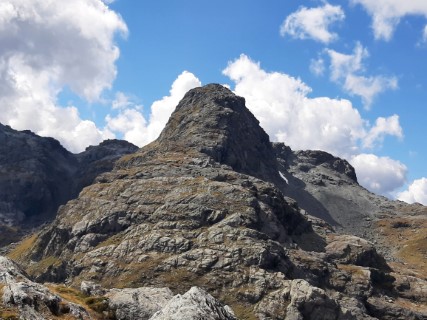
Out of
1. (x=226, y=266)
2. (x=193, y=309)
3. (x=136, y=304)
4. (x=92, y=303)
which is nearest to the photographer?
(x=193, y=309)

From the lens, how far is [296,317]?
133 m

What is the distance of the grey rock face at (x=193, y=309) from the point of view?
35.4 metres

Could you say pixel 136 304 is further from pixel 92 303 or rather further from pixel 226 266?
pixel 226 266

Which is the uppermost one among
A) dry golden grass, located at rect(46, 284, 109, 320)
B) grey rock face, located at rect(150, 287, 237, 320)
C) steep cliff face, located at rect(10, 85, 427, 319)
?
steep cliff face, located at rect(10, 85, 427, 319)

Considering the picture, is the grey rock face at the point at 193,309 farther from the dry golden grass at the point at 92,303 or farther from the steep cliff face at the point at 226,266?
the steep cliff face at the point at 226,266

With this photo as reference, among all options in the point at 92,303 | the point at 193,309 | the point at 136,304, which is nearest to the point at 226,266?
the point at 136,304

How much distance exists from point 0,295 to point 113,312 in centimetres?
1270

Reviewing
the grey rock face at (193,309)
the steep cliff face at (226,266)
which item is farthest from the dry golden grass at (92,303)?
the steep cliff face at (226,266)

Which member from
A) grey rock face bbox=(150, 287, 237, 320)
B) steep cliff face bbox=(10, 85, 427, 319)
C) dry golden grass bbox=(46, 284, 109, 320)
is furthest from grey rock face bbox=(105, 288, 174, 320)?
steep cliff face bbox=(10, 85, 427, 319)

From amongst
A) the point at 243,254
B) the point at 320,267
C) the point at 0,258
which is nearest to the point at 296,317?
the point at 243,254

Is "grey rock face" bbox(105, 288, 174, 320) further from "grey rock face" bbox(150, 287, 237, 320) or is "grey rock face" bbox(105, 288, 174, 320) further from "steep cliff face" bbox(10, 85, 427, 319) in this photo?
A: "steep cliff face" bbox(10, 85, 427, 319)

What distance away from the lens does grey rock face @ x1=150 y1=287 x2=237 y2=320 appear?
35438mm

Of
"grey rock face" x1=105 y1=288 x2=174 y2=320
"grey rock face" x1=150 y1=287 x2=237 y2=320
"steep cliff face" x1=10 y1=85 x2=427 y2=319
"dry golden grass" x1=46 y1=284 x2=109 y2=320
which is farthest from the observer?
"steep cliff face" x1=10 y1=85 x2=427 y2=319

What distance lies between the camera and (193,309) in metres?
35.9
